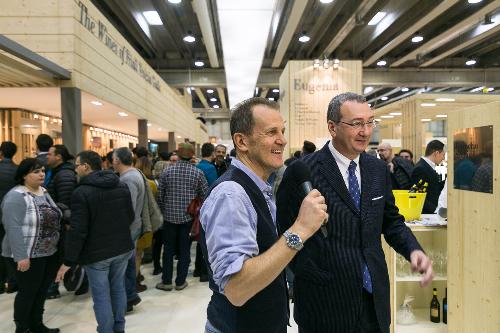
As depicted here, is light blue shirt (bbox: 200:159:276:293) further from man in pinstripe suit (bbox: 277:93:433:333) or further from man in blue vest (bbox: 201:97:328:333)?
man in pinstripe suit (bbox: 277:93:433:333)

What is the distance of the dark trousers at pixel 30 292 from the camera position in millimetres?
3383

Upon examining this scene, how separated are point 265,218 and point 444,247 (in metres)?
3.16

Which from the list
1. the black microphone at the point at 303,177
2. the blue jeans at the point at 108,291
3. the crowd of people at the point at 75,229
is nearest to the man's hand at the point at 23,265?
the crowd of people at the point at 75,229

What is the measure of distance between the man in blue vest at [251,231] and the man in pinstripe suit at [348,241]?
0.46 metres

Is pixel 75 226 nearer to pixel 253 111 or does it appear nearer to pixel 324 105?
pixel 253 111

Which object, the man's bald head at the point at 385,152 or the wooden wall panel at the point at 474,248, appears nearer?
the wooden wall panel at the point at 474,248

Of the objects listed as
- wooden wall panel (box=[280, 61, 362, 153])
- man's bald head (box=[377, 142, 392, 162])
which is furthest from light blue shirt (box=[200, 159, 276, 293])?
wooden wall panel (box=[280, 61, 362, 153])

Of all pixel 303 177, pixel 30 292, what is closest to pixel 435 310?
pixel 303 177

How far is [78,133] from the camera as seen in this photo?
5273 millimetres

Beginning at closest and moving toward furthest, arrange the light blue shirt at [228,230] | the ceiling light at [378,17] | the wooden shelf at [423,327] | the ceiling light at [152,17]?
the light blue shirt at [228,230]
the wooden shelf at [423,327]
the ceiling light at [378,17]
the ceiling light at [152,17]

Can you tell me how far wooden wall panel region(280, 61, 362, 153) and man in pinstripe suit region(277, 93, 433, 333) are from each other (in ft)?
21.2

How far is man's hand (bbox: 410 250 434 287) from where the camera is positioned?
5.87 ft

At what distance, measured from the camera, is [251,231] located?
1.20m

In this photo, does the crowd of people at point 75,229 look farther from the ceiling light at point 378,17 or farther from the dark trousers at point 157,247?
the ceiling light at point 378,17
